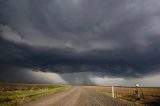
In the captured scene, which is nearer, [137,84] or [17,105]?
[17,105]

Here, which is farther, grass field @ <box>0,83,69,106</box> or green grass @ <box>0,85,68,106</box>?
grass field @ <box>0,83,69,106</box>

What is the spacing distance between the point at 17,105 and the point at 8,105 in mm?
817

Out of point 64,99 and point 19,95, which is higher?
point 19,95

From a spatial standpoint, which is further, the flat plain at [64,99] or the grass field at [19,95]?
the grass field at [19,95]

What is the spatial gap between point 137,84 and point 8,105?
1938 cm

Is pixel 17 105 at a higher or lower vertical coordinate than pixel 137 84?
lower

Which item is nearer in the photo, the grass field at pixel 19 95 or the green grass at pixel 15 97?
the green grass at pixel 15 97

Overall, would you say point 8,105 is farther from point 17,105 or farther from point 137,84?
point 137,84

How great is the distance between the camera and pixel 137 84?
2978 cm

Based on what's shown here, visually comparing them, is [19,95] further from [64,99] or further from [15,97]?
[64,99]

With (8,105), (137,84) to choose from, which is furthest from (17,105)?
(137,84)

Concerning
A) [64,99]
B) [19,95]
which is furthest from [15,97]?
[64,99]

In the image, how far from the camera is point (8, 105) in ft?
59.6

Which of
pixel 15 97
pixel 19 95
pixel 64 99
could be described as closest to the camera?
pixel 15 97
